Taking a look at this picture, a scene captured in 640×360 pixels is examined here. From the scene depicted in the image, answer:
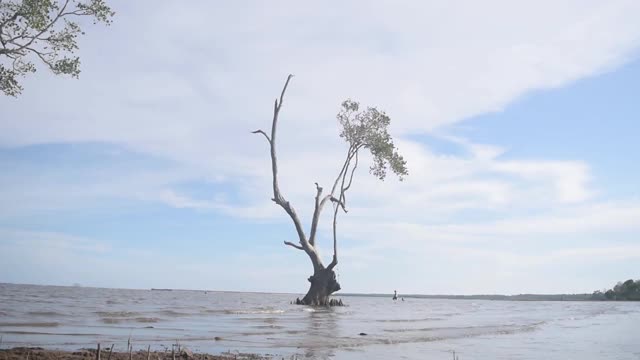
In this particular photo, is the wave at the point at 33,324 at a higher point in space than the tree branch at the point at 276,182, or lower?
lower

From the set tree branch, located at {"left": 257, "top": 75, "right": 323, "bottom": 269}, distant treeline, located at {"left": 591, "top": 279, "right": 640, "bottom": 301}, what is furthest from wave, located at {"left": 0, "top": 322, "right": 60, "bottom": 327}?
distant treeline, located at {"left": 591, "top": 279, "right": 640, "bottom": 301}

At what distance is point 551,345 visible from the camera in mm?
21688

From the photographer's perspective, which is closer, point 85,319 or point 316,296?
point 85,319

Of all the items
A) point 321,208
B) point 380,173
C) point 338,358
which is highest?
point 380,173

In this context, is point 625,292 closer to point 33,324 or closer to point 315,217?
point 315,217

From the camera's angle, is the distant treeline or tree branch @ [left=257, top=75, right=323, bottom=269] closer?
tree branch @ [left=257, top=75, right=323, bottom=269]

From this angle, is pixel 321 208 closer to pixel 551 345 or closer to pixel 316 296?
pixel 316 296

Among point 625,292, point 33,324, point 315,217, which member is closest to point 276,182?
point 315,217

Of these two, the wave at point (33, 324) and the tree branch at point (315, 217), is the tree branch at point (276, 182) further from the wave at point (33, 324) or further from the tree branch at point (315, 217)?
the wave at point (33, 324)

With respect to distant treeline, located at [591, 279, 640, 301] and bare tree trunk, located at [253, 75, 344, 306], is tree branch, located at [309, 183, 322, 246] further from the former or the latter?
distant treeline, located at [591, 279, 640, 301]

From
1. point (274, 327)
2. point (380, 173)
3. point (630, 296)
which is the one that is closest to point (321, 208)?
point (380, 173)

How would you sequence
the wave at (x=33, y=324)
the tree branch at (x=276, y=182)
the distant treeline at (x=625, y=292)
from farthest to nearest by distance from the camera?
the distant treeline at (x=625, y=292)
the tree branch at (x=276, y=182)
the wave at (x=33, y=324)

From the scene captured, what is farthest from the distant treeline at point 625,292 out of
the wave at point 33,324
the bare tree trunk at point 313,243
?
the wave at point 33,324

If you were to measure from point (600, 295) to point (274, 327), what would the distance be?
143m
